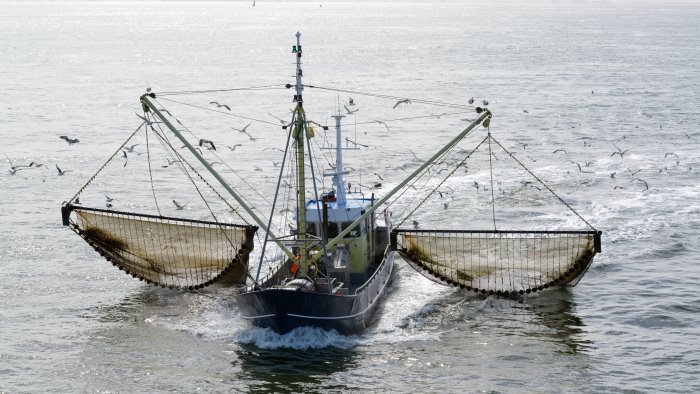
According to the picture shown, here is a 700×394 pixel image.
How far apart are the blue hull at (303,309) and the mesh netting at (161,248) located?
21.1ft

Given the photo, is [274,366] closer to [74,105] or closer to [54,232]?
[54,232]

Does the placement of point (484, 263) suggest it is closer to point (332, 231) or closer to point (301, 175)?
point (332, 231)

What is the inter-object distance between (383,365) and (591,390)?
26.0ft

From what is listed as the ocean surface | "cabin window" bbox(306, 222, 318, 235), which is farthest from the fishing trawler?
the ocean surface

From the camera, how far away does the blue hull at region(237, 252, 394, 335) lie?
3916 centimetres

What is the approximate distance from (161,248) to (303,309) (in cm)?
1073

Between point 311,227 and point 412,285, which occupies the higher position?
point 311,227

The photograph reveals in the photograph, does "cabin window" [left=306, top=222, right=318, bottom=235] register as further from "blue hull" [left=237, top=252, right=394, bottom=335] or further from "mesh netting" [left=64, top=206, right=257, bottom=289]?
"blue hull" [left=237, top=252, right=394, bottom=335]

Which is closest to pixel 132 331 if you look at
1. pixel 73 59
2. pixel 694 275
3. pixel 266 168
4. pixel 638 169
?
pixel 694 275

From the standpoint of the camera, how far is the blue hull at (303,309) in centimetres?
3916

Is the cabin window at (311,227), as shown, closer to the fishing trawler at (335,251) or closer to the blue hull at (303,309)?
the fishing trawler at (335,251)

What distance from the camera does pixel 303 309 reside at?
39.6m

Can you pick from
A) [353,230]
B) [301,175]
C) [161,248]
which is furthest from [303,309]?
[161,248]

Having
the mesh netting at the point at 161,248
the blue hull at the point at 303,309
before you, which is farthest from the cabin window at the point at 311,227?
the blue hull at the point at 303,309
